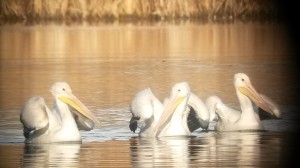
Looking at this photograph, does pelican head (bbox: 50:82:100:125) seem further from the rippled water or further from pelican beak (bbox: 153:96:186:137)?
pelican beak (bbox: 153:96:186:137)

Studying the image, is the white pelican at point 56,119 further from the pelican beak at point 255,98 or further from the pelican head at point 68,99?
the pelican beak at point 255,98

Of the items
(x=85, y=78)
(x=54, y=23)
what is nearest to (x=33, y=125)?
(x=85, y=78)

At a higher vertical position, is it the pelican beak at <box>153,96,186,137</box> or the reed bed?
the pelican beak at <box>153,96,186,137</box>

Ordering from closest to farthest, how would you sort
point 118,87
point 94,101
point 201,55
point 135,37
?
1. point 94,101
2. point 118,87
3. point 201,55
4. point 135,37

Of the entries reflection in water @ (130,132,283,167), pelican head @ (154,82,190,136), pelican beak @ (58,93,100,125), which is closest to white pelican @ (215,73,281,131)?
reflection in water @ (130,132,283,167)

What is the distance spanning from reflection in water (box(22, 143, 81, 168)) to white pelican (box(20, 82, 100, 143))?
0.08 meters

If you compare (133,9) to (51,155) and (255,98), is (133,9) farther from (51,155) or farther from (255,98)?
(51,155)

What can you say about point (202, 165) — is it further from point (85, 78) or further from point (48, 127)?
point (85, 78)

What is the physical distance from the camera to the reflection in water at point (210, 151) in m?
8.54

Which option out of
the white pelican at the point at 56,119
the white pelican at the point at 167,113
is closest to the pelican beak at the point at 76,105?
the white pelican at the point at 56,119

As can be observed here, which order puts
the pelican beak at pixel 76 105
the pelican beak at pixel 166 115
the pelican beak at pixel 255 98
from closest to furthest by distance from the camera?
the pelican beak at pixel 166 115 → the pelican beak at pixel 76 105 → the pelican beak at pixel 255 98

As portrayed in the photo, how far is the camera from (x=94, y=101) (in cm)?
1252

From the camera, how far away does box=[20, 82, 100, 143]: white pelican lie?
9492mm

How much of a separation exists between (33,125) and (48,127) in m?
0.26
